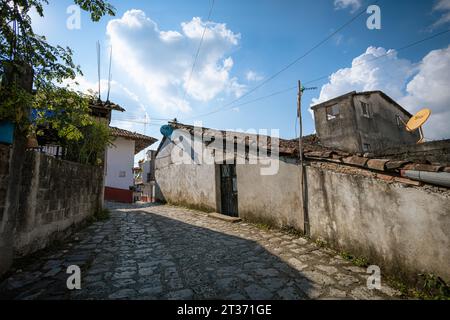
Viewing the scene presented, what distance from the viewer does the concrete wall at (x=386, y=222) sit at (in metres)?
3.20

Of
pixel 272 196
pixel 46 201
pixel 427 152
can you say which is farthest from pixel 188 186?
pixel 427 152

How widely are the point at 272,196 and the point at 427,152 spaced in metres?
9.73

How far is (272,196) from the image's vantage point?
7008 millimetres

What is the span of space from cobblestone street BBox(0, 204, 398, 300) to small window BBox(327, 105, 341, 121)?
1549 cm

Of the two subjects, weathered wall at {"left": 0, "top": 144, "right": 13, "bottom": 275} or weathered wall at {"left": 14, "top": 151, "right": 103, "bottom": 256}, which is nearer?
weathered wall at {"left": 0, "top": 144, "right": 13, "bottom": 275}

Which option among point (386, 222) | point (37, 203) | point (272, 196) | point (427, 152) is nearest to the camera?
point (386, 222)

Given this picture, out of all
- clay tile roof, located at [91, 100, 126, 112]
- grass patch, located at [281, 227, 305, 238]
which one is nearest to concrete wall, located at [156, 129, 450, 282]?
grass patch, located at [281, 227, 305, 238]

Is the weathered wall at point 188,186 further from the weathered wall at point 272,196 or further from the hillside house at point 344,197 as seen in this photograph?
the weathered wall at point 272,196

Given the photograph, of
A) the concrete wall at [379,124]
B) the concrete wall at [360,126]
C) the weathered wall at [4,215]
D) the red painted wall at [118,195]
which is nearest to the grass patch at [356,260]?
the weathered wall at [4,215]

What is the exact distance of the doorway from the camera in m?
9.25

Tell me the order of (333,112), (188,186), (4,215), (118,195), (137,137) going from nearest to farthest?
(4,215) < (188,186) < (118,195) < (137,137) < (333,112)

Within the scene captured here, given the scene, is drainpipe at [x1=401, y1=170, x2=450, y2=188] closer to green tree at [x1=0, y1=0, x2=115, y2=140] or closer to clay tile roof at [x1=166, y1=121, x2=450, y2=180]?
clay tile roof at [x1=166, y1=121, x2=450, y2=180]

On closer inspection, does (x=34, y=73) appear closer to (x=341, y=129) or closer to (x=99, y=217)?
(x=99, y=217)

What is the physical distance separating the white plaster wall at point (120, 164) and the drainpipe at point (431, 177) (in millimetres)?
16979
